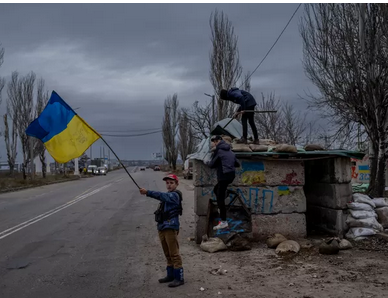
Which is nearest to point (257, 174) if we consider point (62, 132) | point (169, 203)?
point (169, 203)

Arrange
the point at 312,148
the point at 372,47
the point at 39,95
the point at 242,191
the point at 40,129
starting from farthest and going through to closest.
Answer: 1. the point at 39,95
2. the point at 372,47
3. the point at 312,148
4. the point at 242,191
5. the point at 40,129

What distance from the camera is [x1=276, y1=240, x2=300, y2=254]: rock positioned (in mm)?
7258

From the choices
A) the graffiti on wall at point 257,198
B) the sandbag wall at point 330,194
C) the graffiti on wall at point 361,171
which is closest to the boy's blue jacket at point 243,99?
the graffiti on wall at point 257,198

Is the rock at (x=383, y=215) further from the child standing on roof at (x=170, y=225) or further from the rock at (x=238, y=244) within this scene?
the child standing on roof at (x=170, y=225)

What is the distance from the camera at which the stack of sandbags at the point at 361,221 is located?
26.5 feet

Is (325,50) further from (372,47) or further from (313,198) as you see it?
(313,198)

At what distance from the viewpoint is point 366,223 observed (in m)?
8.16

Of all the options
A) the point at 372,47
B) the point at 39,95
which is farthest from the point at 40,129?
the point at 39,95

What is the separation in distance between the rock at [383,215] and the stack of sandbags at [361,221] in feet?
0.91

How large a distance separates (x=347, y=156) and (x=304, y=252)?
2.40m

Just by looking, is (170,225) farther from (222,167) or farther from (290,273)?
(222,167)

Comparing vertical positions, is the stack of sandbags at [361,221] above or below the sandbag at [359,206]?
below

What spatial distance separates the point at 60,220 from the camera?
12375mm

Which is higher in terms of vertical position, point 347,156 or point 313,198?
point 347,156
